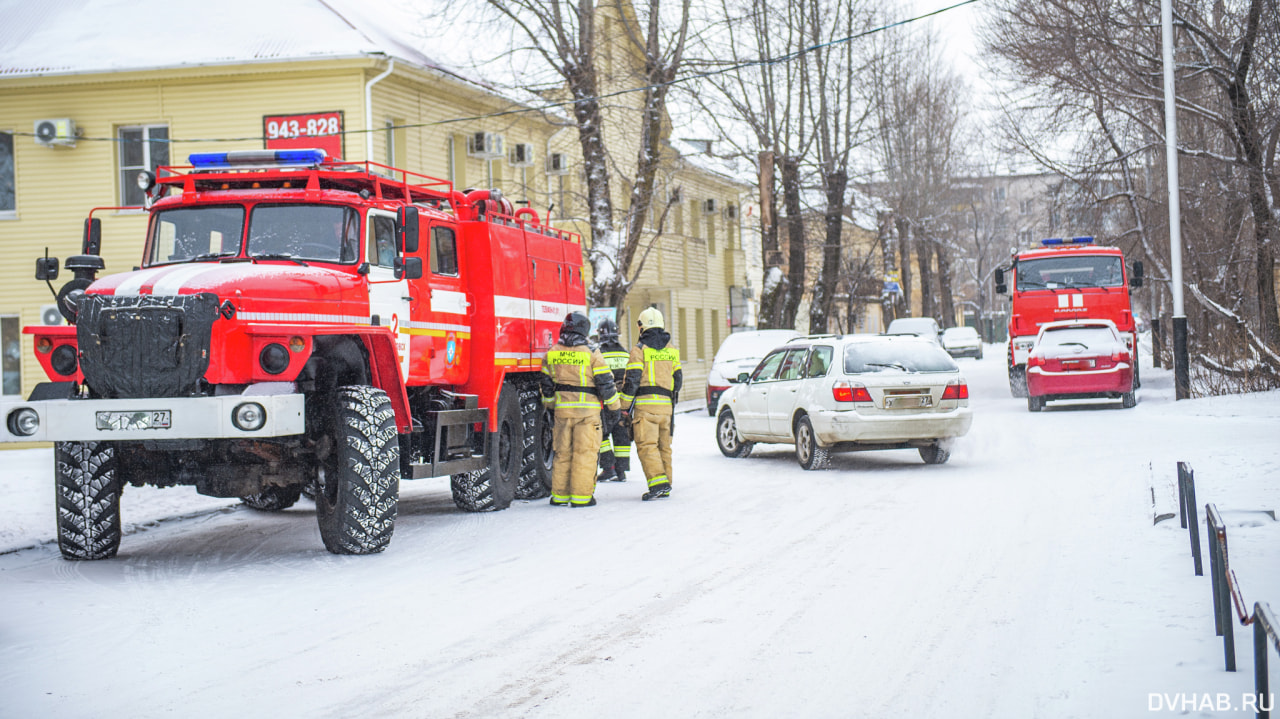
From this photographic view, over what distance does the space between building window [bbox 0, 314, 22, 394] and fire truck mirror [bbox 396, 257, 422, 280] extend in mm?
18590

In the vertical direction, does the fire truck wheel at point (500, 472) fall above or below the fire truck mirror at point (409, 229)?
below

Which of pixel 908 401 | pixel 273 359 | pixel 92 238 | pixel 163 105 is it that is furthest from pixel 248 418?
pixel 163 105

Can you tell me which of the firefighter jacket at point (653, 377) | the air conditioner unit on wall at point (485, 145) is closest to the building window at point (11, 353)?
the air conditioner unit on wall at point (485, 145)

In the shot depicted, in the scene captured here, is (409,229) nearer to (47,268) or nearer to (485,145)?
(47,268)

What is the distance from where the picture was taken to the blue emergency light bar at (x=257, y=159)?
34.8ft

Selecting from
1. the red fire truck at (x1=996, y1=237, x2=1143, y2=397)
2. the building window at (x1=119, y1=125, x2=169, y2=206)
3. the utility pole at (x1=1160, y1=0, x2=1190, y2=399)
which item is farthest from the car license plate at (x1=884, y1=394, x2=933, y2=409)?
the building window at (x1=119, y1=125, x2=169, y2=206)

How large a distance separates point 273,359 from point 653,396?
527 cm

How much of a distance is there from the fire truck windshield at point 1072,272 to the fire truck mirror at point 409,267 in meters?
20.7

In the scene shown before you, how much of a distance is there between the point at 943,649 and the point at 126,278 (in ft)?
21.0

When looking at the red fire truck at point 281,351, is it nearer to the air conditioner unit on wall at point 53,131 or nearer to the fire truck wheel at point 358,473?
the fire truck wheel at point 358,473

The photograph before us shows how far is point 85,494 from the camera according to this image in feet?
32.3

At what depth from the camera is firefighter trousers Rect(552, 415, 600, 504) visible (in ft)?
42.4

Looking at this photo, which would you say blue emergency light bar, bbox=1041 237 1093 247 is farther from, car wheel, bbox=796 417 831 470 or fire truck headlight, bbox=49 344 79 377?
fire truck headlight, bbox=49 344 79 377

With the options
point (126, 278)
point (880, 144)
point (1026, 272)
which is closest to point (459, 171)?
point (1026, 272)
